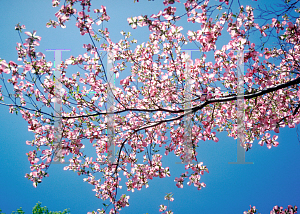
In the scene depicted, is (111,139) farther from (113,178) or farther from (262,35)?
(262,35)

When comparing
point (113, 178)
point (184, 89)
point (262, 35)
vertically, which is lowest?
point (113, 178)

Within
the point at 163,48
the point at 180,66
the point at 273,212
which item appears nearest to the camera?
the point at 163,48

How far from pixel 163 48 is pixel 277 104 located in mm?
2239

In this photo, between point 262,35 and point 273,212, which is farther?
point 273,212

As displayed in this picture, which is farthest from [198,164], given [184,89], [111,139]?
[111,139]

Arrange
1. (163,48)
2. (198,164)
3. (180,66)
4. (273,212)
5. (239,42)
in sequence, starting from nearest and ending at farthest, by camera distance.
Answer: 1. (239,42)
2. (198,164)
3. (163,48)
4. (180,66)
5. (273,212)

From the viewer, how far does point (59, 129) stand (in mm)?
3086

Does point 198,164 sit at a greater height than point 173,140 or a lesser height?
lesser

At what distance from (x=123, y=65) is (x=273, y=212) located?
406 cm

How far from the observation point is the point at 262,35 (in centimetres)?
306

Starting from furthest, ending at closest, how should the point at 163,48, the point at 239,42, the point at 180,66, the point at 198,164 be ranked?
the point at 180,66 → the point at 163,48 → the point at 198,164 → the point at 239,42

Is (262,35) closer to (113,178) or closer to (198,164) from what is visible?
(198,164)

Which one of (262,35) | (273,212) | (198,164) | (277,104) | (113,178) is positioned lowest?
(273,212)

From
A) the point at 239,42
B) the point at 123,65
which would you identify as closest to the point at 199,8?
the point at 239,42
